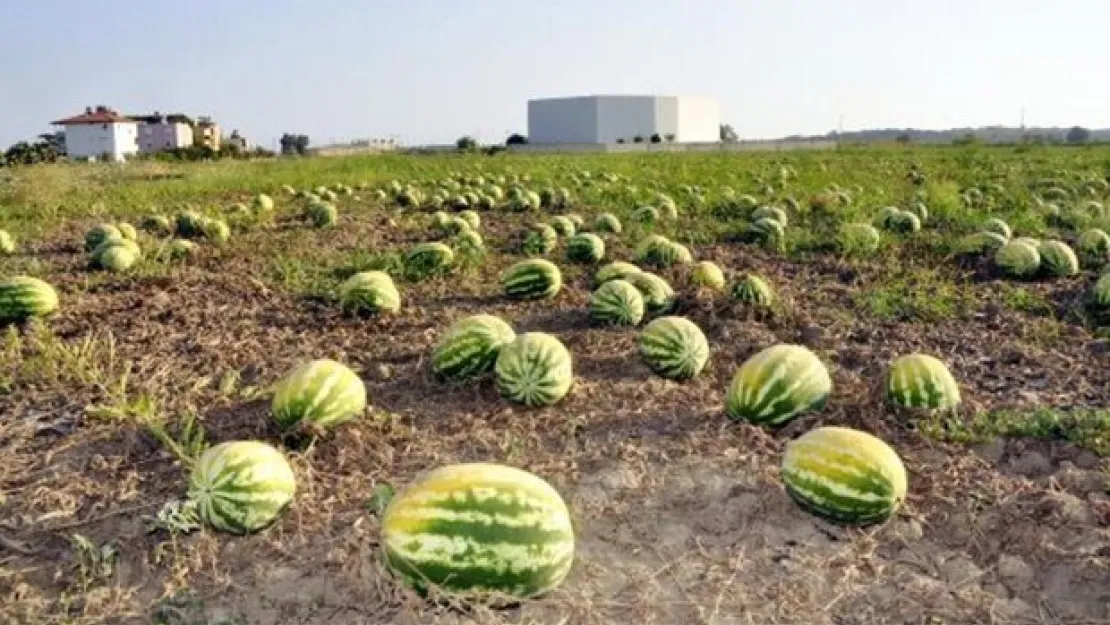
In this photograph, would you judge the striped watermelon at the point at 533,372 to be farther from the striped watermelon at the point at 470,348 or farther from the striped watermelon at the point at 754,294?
the striped watermelon at the point at 754,294

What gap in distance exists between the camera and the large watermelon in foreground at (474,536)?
2.93m

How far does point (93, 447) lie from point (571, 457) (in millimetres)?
2151

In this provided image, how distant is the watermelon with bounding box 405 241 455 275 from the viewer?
27.6 ft

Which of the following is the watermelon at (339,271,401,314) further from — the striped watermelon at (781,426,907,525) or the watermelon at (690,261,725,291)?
the striped watermelon at (781,426,907,525)

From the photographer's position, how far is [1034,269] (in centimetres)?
814

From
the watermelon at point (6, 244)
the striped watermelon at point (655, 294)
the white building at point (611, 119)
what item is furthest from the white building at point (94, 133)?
the striped watermelon at point (655, 294)

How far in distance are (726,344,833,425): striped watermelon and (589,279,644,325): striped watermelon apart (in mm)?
1892

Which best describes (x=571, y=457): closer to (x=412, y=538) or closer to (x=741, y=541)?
(x=741, y=541)

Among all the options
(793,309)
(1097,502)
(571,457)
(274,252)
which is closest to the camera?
(1097,502)

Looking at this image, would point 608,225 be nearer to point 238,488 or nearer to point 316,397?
point 316,397

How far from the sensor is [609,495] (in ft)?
12.7

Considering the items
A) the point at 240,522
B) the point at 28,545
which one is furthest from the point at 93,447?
the point at 240,522

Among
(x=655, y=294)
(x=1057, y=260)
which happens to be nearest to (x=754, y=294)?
(x=655, y=294)

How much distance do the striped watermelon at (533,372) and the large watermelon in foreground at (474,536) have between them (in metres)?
1.64
